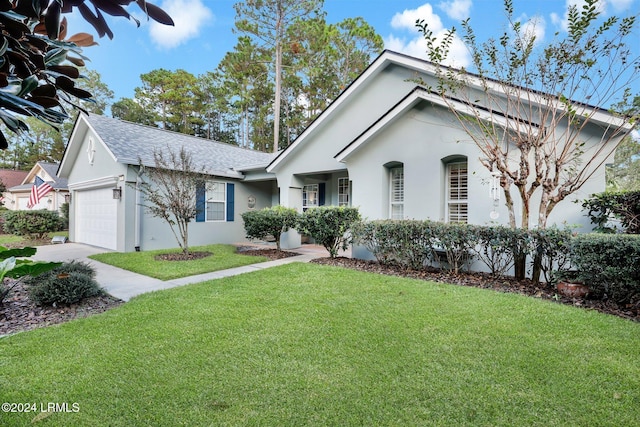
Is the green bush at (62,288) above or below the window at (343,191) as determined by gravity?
below

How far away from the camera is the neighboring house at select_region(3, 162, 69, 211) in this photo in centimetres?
2214

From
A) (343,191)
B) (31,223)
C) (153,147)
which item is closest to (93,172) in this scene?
(153,147)

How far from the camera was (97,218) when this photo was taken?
41.5ft

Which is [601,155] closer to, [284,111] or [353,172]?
[353,172]

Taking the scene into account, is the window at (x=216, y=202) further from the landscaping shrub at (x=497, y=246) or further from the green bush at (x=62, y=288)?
the landscaping shrub at (x=497, y=246)

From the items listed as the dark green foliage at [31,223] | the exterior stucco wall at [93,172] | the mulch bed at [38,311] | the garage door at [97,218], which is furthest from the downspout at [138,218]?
the dark green foliage at [31,223]

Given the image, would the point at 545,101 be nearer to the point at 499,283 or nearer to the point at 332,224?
the point at 499,283

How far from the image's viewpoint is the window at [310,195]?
527 inches

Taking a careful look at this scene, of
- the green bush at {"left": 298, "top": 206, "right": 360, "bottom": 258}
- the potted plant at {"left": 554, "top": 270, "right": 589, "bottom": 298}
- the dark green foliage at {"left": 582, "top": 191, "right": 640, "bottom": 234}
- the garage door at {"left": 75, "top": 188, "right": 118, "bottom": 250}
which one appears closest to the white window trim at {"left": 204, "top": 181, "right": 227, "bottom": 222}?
the garage door at {"left": 75, "top": 188, "right": 118, "bottom": 250}

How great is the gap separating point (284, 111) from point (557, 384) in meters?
28.0

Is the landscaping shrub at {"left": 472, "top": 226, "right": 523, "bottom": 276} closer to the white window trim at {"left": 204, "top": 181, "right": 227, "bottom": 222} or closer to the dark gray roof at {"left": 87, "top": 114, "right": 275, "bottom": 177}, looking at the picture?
the dark gray roof at {"left": 87, "top": 114, "right": 275, "bottom": 177}

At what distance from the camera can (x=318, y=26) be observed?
69.5ft

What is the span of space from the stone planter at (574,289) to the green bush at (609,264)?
0.31ft

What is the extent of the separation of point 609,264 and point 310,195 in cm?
1016
